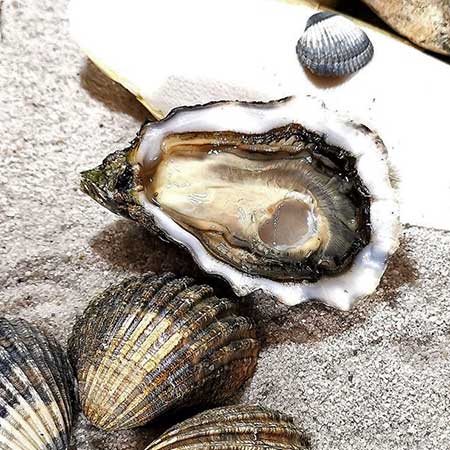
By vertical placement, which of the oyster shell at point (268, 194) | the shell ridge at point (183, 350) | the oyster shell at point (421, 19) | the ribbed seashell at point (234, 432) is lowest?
the ribbed seashell at point (234, 432)

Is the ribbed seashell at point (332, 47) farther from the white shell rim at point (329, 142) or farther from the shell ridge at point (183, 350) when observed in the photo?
the shell ridge at point (183, 350)

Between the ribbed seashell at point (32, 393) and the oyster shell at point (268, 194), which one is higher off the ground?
the oyster shell at point (268, 194)

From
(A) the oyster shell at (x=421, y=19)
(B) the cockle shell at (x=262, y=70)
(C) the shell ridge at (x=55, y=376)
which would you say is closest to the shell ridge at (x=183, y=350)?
(C) the shell ridge at (x=55, y=376)

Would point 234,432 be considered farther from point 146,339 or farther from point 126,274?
point 126,274

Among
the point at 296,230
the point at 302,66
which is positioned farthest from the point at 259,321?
the point at 302,66

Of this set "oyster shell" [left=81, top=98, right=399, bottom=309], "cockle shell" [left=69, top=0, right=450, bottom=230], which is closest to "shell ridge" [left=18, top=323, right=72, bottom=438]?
"oyster shell" [left=81, top=98, right=399, bottom=309]

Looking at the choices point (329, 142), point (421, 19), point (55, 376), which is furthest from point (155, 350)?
point (421, 19)
